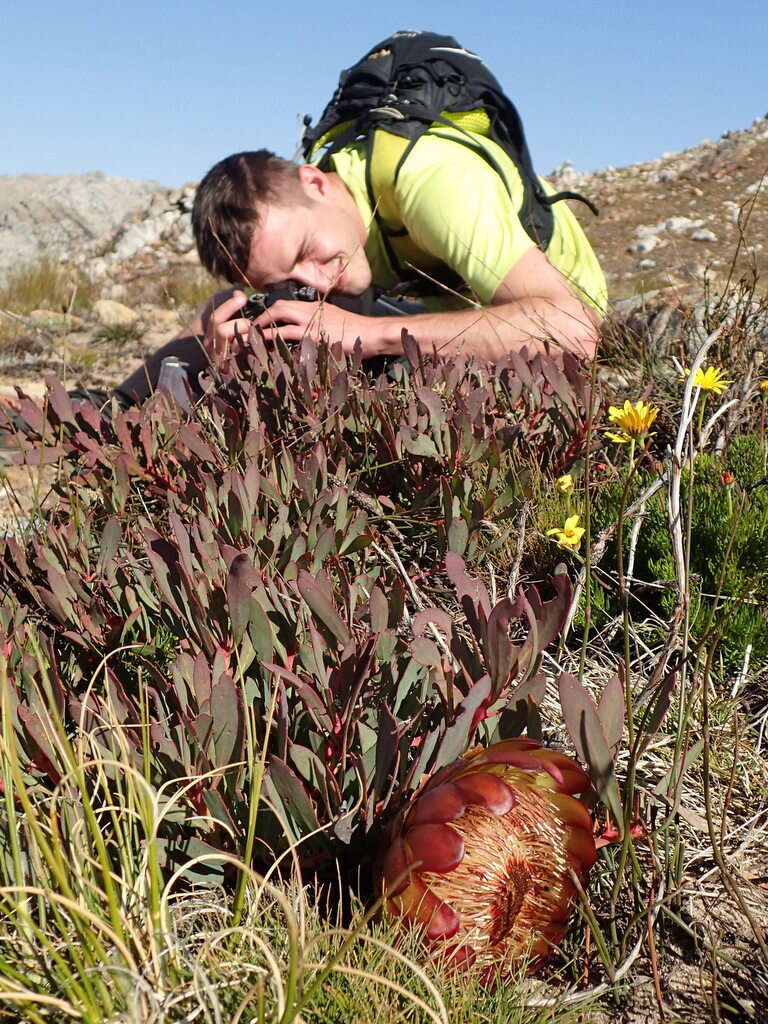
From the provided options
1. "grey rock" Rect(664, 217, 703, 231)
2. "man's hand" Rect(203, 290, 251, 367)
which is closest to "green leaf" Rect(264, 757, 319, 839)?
"man's hand" Rect(203, 290, 251, 367)

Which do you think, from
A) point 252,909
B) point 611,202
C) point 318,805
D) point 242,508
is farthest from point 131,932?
point 611,202

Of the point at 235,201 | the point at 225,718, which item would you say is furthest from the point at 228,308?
the point at 225,718

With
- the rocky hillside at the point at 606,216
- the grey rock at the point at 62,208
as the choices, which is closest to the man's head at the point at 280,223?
the rocky hillside at the point at 606,216

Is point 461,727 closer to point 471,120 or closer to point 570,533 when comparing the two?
point 570,533

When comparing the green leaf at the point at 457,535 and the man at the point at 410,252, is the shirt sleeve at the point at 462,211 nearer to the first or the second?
the man at the point at 410,252

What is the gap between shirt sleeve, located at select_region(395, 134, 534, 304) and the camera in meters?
3.52

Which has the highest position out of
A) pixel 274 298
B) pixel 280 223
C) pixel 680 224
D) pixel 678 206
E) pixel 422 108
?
pixel 678 206

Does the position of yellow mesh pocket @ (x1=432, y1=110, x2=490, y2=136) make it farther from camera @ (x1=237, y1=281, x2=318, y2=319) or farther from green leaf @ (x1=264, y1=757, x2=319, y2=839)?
green leaf @ (x1=264, y1=757, x2=319, y2=839)

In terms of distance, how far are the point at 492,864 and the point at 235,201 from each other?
3.38 m

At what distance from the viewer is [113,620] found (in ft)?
6.23

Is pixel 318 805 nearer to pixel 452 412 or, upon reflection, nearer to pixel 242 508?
pixel 242 508

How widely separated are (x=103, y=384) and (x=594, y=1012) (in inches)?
Answer: 238

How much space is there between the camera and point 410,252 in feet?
13.8

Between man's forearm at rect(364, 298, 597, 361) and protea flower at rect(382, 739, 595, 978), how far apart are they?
2.32 meters
